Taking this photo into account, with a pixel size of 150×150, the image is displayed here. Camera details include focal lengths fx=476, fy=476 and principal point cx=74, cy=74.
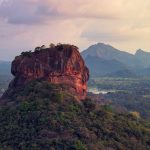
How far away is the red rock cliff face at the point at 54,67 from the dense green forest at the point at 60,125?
1.77m

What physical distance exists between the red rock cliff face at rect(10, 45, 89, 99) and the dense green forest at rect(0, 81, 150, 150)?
177cm

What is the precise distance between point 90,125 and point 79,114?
2.45 metres

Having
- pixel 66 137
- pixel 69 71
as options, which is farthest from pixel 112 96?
pixel 66 137

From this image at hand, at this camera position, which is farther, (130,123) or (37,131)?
(130,123)

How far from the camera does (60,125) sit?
5275 cm

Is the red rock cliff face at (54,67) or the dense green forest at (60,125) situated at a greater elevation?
the red rock cliff face at (54,67)

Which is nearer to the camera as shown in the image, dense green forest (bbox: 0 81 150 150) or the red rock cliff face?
dense green forest (bbox: 0 81 150 150)

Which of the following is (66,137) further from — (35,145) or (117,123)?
(117,123)

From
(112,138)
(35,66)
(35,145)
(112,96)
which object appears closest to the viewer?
(35,145)

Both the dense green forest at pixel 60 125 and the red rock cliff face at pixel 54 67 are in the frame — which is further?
the red rock cliff face at pixel 54 67

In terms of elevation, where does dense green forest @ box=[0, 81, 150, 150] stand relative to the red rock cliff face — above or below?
below

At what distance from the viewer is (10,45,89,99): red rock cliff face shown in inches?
2446

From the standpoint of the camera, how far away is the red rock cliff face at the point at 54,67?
6212cm

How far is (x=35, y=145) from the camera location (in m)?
49.5
